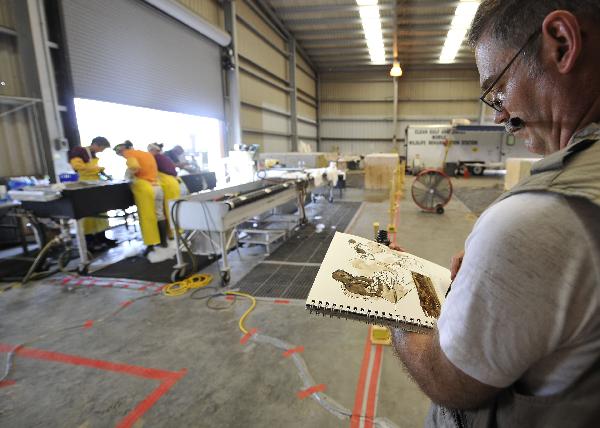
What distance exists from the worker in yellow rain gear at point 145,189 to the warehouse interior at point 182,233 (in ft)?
0.09

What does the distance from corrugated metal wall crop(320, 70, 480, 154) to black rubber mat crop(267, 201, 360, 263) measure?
11357mm

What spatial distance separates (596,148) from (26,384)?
2946 mm

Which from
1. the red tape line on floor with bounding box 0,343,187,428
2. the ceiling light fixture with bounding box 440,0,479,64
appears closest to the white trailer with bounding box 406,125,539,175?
the ceiling light fixture with bounding box 440,0,479,64

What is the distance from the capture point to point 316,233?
17.9 feet

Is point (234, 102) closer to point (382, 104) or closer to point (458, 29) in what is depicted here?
point (458, 29)

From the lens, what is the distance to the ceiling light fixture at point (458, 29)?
946cm

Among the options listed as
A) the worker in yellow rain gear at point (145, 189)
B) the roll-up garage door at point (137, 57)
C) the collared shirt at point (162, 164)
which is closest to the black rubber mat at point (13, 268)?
the worker in yellow rain gear at point (145, 189)

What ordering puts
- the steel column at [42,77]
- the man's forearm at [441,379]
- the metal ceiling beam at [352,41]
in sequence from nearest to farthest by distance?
the man's forearm at [441,379] < the steel column at [42,77] < the metal ceiling beam at [352,41]

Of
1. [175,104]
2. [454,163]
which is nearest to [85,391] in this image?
[175,104]

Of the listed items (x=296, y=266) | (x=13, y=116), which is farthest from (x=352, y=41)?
(x=296, y=266)

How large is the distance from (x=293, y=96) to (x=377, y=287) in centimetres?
1437

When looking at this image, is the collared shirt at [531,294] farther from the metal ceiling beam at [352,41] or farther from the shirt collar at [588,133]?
the metal ceiling beam at [352,41]

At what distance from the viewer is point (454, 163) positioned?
41.7ft

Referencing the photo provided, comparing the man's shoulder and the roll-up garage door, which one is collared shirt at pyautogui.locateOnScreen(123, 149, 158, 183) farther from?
the man's shoulder
